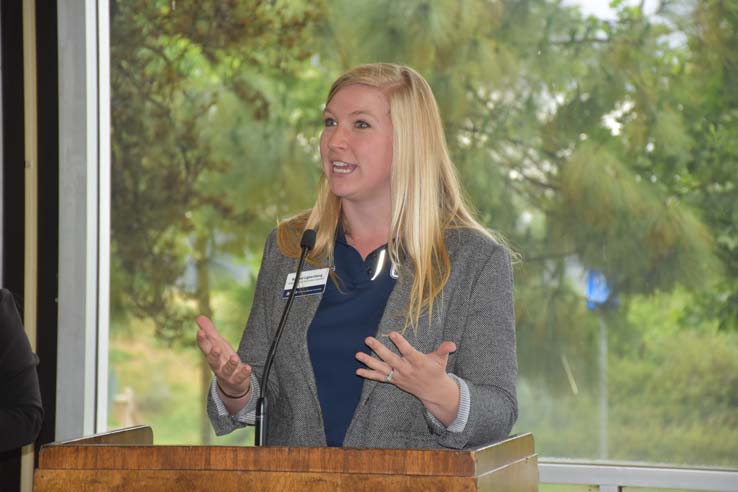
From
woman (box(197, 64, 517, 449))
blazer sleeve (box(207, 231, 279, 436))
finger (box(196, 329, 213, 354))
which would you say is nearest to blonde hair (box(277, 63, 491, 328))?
woman (box(197, 64, 517, 449))

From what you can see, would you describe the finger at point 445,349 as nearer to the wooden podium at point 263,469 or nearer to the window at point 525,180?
the wooden podium at point 263,469

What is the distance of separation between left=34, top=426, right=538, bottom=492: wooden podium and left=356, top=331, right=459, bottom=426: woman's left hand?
6.5 inches

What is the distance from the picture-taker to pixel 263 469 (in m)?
1.39

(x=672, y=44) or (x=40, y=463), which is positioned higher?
(x=672, y=44)

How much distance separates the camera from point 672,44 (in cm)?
324

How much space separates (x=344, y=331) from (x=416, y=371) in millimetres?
436

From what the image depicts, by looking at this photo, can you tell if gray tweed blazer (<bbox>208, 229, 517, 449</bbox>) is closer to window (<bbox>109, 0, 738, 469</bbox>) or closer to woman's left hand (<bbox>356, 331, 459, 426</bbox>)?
woman's left hand (<bbox>356, 331, 459, 426</bbox>)

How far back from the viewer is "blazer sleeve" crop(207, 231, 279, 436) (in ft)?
6.40

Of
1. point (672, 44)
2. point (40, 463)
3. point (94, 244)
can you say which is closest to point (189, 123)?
point (94, 244)

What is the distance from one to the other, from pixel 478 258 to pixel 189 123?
234 centimetres

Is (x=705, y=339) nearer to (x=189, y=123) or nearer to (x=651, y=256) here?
→ (x=651, y=256)

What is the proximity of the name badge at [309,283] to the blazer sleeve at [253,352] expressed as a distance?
0.30ft

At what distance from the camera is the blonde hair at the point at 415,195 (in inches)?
78.7

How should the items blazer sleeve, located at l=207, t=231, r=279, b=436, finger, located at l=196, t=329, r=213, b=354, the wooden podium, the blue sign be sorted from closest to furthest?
the wooden podium < finger, located at l=196, t=329, r=213, b=354 < blazer sleeve, located at l=207, t=231, r=279, b=436 < the blue sign
